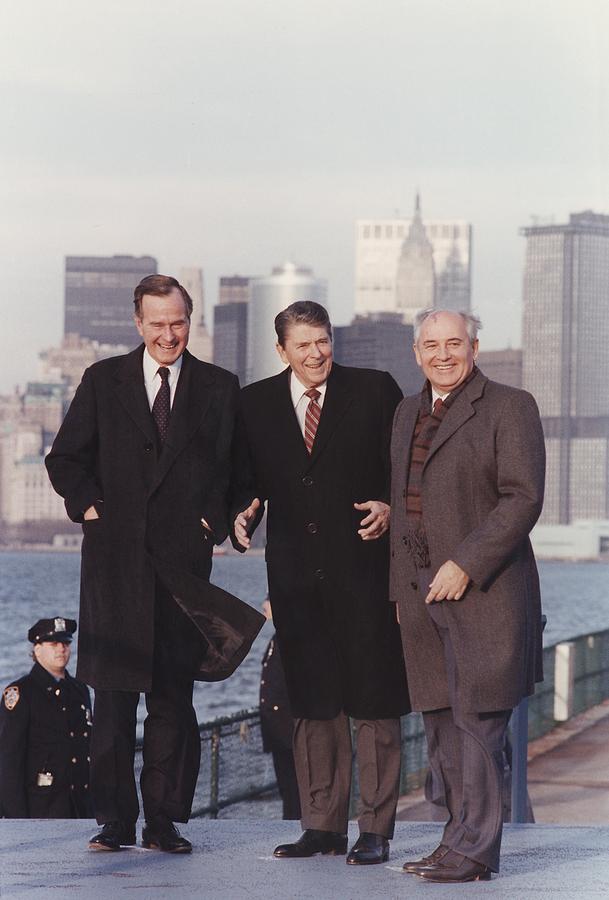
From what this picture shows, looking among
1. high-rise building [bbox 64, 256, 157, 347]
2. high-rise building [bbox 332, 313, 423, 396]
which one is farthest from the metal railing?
high-rise building [bbox 64, 256, 157, 347]

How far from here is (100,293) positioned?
119188mm

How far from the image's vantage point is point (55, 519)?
4857 inches

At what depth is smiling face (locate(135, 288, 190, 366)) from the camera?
486 centimetres

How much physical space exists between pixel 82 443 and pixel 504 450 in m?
1.17

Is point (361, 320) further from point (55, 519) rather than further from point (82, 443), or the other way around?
point (82, 443)

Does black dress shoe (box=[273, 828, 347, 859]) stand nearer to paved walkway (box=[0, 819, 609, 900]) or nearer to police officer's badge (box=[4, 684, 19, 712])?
paved walkway (box=[0, 819, 609, 900])

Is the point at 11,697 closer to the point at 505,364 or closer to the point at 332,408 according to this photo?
the point at 332,408

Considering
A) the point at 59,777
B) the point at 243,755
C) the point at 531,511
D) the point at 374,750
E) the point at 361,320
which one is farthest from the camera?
the point at 361,320

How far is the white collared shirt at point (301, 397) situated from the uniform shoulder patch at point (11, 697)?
121 inches

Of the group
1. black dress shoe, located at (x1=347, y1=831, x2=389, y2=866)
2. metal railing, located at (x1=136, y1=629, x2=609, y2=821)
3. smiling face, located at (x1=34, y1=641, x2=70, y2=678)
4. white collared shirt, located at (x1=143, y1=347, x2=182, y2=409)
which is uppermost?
white collared shirt, located at (x1=143, y1=347, x2=182, y2=409)

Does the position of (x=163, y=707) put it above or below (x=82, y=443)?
below

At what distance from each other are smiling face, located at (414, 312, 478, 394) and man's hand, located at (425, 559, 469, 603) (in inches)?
17.8

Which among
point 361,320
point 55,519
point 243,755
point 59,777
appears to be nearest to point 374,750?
point 59,777

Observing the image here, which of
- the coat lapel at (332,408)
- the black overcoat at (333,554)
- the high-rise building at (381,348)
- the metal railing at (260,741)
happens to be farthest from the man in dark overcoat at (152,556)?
the high-rise building at (381,348)
